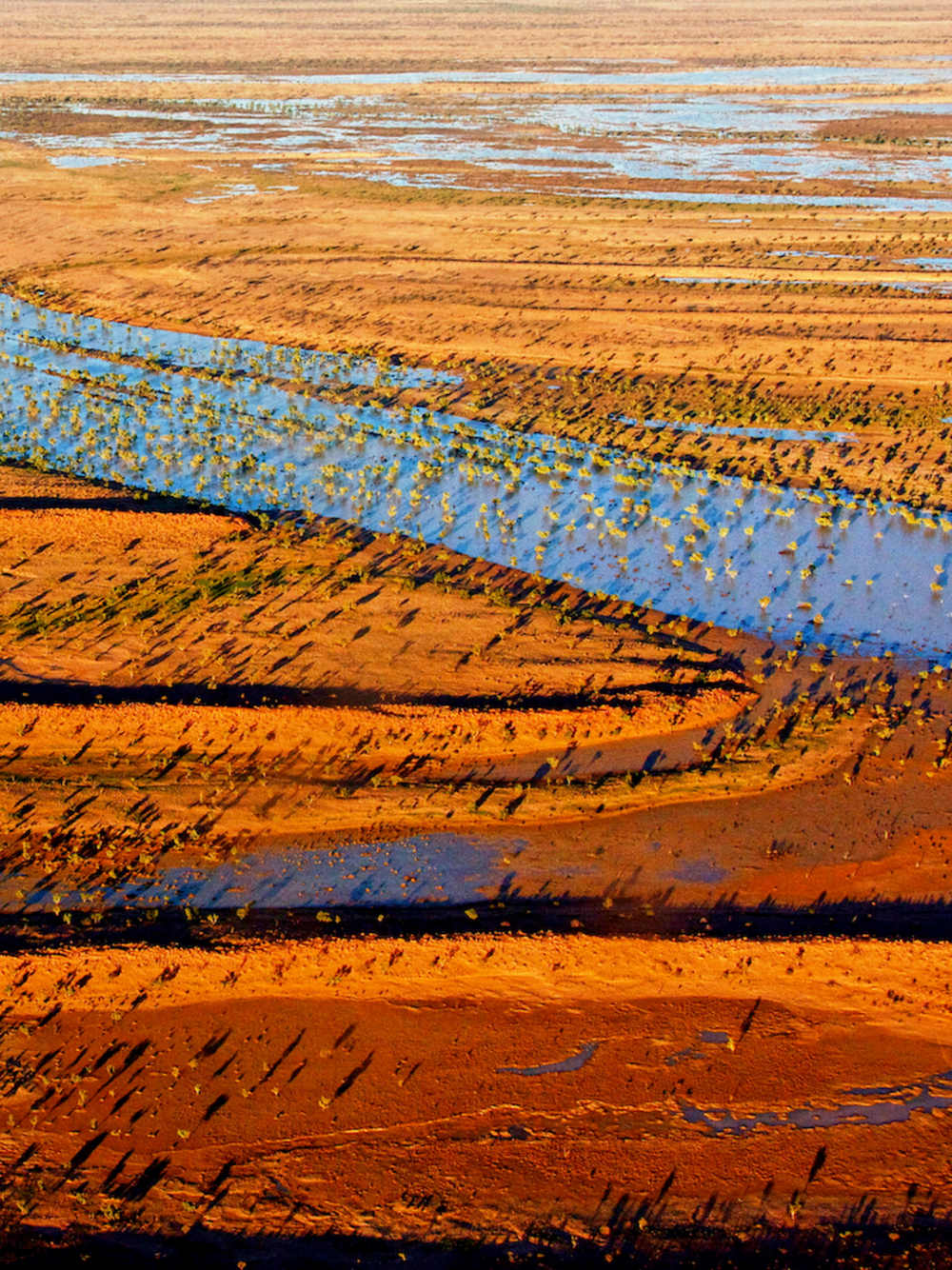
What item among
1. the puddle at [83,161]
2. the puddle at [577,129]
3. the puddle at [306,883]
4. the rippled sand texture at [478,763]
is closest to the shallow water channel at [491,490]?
the rippled sand texture at [478,763]

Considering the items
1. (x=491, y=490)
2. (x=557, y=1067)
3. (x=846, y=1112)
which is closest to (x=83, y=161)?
(x=491, y=490)

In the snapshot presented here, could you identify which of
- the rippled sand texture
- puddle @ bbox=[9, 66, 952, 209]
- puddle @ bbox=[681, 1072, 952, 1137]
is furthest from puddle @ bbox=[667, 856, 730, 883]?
puddle @ bbox=[9, 66, 952, 209]

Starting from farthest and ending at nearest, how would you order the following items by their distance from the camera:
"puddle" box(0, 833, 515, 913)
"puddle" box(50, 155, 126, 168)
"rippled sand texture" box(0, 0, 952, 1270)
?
1. "puddle" box(50, 155, 126, 168)
2. "puddle" box(0, 833, 515, 913)
3. "rippled sand texture" box(0, 0, 952, 1270)

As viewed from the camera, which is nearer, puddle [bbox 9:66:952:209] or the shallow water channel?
the shallow water channel

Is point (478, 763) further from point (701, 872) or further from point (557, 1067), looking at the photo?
point (557, 1067)

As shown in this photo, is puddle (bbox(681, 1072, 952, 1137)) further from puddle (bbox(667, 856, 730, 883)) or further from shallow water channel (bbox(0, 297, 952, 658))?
shallow water channel (bbox(0, 297, 952, 658))

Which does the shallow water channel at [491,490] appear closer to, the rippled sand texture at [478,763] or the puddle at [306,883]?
the rippled sand texture at [478,763]
